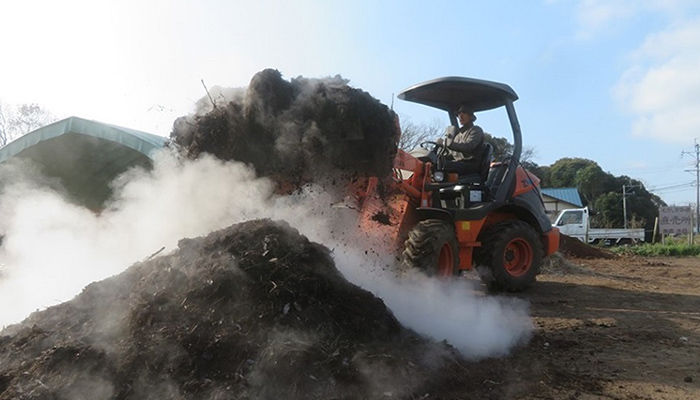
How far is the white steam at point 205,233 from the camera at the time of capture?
513 centimetres

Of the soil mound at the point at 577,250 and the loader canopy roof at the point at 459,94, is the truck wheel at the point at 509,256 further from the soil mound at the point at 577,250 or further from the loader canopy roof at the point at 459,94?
the soil mound at the point at 577,250

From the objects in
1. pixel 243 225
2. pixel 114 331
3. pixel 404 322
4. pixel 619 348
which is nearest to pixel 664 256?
pixel 619 348

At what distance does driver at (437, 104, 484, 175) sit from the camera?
698cm

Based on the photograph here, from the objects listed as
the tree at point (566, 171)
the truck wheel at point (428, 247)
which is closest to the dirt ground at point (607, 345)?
the truck wheel at point (428, 247)

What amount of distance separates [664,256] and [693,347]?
1378 cm

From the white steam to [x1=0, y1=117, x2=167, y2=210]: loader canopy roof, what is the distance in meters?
3.65

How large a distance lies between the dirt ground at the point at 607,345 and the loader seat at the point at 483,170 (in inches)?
69.4

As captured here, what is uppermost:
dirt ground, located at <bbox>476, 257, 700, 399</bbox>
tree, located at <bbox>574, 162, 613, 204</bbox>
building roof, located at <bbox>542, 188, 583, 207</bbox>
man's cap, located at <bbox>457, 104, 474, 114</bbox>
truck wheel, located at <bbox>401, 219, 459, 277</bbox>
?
tree, located at <bbox>574, 162, 613, 204</bbox>

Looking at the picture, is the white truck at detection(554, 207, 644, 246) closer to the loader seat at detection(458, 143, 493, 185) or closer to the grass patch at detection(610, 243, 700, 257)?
the grass patch at detection(610, 243, 700, 257)

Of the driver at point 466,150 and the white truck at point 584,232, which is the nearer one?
the driver at point 466,150

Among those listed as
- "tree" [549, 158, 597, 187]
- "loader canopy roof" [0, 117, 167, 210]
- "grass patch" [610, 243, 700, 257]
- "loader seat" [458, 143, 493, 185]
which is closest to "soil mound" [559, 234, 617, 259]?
"grass patch" [610, 243, 700, 257]

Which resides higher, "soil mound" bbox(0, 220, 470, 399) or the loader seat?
the loader seat

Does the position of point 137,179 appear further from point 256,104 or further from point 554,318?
point 554,318

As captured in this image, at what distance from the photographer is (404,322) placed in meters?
4.72
